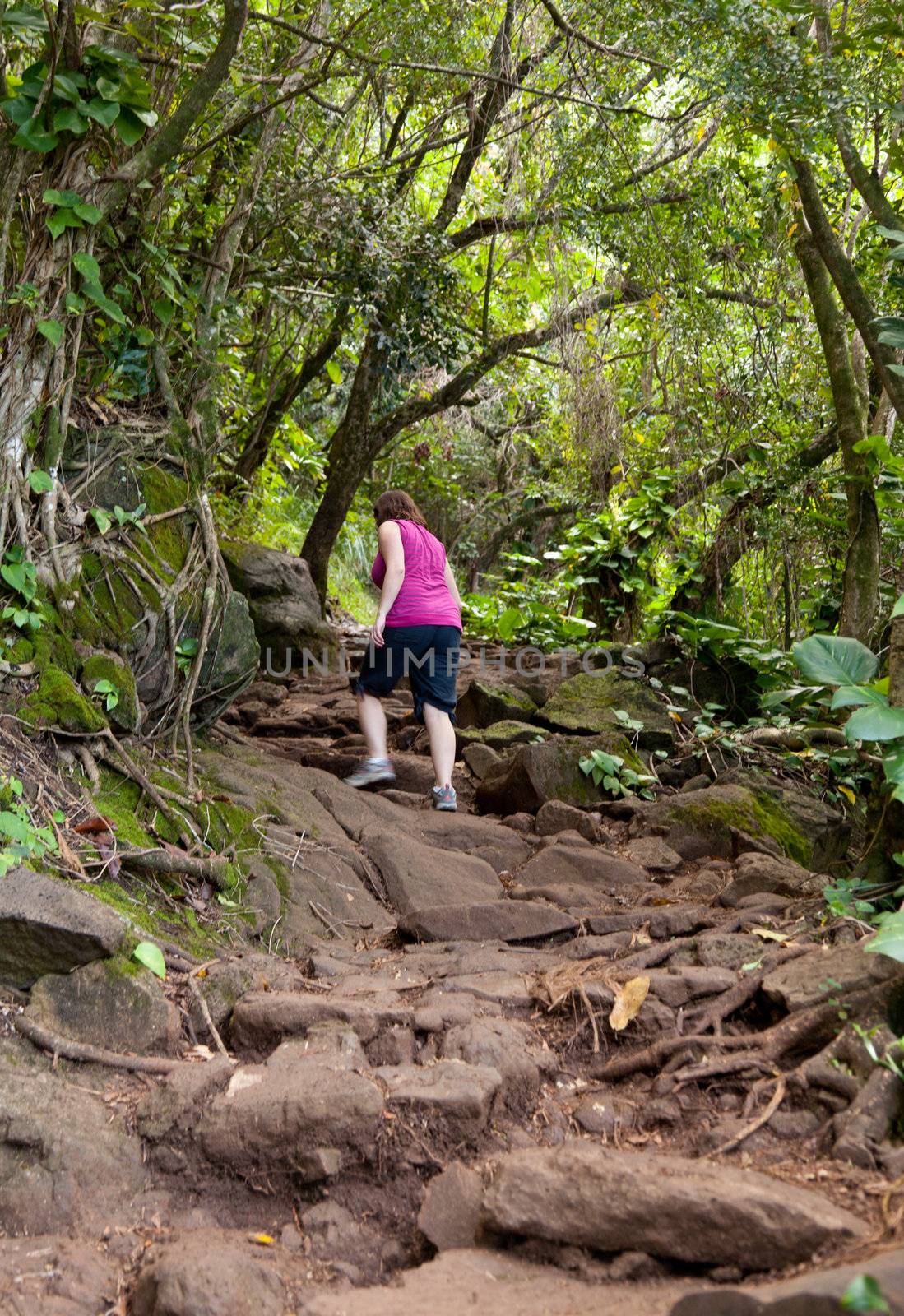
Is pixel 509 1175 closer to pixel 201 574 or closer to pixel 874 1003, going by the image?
pixel 874 1003

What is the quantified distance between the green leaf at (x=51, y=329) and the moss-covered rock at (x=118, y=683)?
1261 millimetres

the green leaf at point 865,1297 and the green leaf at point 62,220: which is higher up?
the green leaf at point 62,220

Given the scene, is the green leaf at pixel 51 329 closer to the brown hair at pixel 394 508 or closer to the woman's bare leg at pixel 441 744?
the brown hair at pixel 394 508

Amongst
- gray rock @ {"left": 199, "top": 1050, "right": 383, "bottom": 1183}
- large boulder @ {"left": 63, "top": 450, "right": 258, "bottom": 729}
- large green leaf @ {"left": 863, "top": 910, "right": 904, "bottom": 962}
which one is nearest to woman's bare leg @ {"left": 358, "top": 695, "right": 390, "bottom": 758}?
large boulder @ {"left": 63, "top": 450, "right": 258, "bottom": 729}

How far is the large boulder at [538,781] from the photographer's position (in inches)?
239

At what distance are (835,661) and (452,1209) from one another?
1.87m

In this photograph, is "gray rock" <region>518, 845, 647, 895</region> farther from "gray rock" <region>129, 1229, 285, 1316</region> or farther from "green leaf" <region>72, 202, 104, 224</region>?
"green leaf" <region>72, 202, 104, 224</region>

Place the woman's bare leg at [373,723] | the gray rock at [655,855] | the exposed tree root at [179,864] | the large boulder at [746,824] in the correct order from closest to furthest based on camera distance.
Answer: the exposed tree root at [179,864] < the gray rock at [655,855] < the large boulder at [746,824] < the woman's bare leg at [373,723]

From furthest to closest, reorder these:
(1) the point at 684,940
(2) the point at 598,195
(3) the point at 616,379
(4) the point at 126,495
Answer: (3) the point at 616,379, (2) the point at 598,195, (4) the point at 126,495, (1) the point at 684,940

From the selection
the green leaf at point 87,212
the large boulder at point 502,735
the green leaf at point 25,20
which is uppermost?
the green leaf at point 25,20

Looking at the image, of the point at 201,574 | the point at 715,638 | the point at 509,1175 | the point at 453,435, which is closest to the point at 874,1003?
the point at 509,1175

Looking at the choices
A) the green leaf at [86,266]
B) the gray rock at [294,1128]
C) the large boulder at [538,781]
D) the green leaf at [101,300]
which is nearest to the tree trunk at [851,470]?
the large boulder at [538,781]

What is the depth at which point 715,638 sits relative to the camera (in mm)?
7992

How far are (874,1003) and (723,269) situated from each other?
21.5 ft
